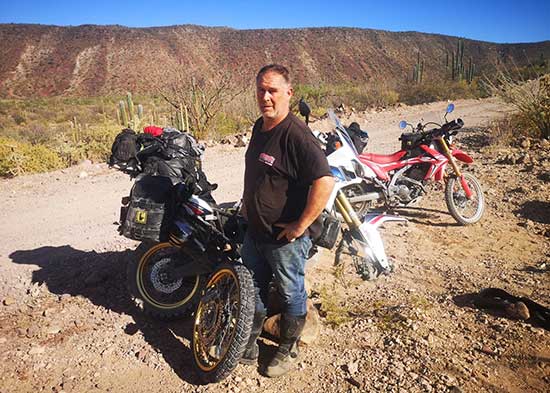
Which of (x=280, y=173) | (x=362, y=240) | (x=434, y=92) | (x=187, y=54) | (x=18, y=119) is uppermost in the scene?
(x=187, y=54)

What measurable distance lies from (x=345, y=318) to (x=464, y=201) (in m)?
3.16

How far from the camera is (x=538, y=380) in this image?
2.56 meters

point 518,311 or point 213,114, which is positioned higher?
point 213,114

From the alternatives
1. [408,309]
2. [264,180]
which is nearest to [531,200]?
[408,309]

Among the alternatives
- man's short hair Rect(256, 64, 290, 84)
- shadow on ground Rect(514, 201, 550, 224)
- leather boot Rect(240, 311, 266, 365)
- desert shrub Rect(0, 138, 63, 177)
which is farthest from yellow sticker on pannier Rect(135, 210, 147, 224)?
desert shrub Rect(0, 138, 63, 177)

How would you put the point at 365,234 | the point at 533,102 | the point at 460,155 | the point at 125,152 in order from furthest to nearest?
the point at 533,102, the point at 460,155, the point at 365,234, the point at 125,152

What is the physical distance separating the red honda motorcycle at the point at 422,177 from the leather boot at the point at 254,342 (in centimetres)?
269

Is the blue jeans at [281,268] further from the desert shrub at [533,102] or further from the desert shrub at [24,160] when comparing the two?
the desert shrub at [533,102]

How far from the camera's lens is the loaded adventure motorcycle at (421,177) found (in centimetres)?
516

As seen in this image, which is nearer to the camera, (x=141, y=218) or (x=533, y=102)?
(x=141, y=218)

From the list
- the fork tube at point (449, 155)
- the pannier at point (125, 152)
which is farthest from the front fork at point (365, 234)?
the fork tube at point (449, 155)

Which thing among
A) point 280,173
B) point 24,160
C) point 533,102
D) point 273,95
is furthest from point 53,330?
point 533,102

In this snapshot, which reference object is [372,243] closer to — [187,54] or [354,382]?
[354,382]

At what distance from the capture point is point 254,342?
276 cm
